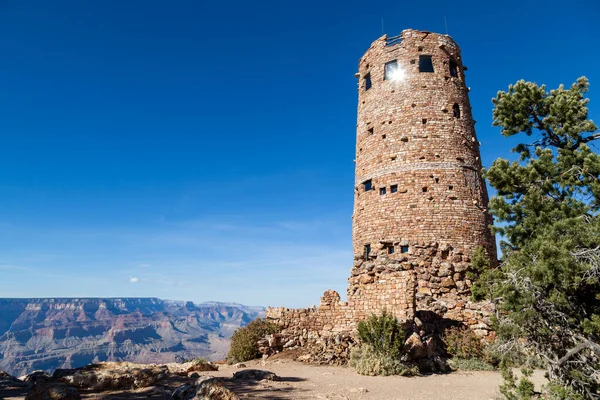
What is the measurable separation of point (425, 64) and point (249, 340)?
61.9ft

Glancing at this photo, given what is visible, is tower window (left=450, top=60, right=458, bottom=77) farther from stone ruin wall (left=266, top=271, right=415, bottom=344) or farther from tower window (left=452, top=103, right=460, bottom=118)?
stone ruin wall (left=266, top=271, right=415, bottom=344)

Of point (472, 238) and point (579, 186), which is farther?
point (472, 238)

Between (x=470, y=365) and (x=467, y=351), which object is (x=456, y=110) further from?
(x=470, y=365)

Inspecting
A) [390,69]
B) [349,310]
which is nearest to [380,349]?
[349,310]

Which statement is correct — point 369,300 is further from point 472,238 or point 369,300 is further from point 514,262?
point 514,262

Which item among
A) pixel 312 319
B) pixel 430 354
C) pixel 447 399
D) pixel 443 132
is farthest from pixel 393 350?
pixel 443 132

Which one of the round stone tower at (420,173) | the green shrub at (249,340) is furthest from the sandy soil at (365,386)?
the round stone tower at (420,173)

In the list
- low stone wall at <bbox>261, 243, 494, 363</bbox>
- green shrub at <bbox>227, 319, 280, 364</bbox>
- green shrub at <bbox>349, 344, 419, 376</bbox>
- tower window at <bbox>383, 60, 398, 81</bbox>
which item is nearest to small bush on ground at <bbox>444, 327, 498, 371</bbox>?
low stone wall at <bbox>261, 243, 494, 363</bbox>

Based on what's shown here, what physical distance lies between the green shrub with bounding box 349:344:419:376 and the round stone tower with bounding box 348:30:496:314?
5439 mm

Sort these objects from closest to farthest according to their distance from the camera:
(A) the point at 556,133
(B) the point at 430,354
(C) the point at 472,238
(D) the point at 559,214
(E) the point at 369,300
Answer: (D) the point at 559,214 < (A) the point at 556,133 < (B) the point at 430,354 < (E) the point at 369,300 < (C) the point at 472,238

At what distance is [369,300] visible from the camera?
17.1m

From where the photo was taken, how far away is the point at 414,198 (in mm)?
20156

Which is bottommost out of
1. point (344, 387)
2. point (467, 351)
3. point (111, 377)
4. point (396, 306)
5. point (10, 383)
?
point (10, 383)

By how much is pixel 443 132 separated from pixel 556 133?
465 inches
